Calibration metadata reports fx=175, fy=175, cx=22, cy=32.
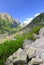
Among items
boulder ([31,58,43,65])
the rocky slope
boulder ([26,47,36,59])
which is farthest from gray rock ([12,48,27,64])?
boulder ([31,58,43,65])

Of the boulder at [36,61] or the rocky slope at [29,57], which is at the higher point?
the rocky slope at [29,57]

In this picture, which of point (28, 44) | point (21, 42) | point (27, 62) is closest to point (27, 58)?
point (27, 62)

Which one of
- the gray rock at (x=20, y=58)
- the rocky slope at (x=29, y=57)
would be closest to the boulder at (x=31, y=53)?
the rocky slope at (x=29, y=57)

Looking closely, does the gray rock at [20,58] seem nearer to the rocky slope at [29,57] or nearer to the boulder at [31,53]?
the rocky slope at [29,57]

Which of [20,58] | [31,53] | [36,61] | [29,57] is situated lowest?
[36,61]

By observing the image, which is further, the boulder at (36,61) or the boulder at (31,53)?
the boulder at (31,53)

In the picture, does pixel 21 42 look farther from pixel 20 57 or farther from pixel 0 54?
pixel 20 57

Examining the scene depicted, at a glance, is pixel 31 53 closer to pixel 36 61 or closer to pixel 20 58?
pixel 20 58

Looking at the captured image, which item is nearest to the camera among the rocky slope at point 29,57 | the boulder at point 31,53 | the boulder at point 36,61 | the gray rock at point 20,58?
the boulder at point 36,61

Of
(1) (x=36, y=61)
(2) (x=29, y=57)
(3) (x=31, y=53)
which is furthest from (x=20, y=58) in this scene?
(1) (x=36, y=61)

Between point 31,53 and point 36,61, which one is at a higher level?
point 31,53

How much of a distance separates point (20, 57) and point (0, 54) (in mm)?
4775

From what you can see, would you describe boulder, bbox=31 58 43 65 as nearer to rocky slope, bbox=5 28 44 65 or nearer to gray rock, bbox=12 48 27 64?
rocky slope, bbox=5 28 44 65

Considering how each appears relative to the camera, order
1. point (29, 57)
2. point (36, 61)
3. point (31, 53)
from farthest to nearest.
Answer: point (31, 53) < point (29, 57) < point (36, 61)
